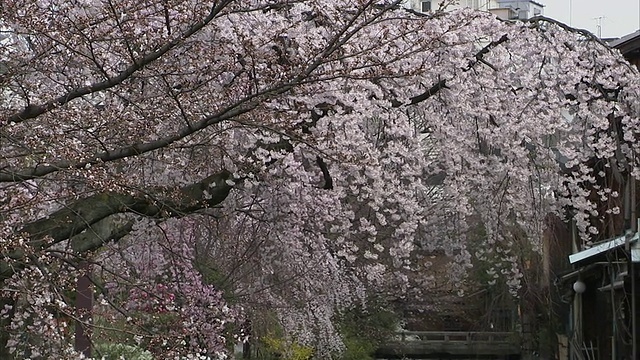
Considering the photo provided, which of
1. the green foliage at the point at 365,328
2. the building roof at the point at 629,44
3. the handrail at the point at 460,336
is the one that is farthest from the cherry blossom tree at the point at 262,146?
the handrail at the point at 460,336

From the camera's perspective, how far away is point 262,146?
8.98 m

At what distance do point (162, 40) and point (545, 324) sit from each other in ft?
68.3

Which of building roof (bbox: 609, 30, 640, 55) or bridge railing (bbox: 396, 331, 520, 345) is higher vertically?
building roof (bbox: 609, 30, 640, 55)

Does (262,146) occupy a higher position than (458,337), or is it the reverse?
(458,337)

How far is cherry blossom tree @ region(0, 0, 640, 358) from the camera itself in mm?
6664

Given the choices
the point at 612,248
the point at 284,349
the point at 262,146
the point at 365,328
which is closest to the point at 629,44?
the point at 612,248

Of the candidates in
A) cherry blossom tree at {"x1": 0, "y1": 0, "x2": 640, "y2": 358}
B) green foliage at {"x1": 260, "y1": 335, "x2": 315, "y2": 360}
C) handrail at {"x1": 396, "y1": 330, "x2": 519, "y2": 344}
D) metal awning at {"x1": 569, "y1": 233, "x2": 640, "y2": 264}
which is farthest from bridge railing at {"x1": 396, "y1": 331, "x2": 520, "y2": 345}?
cherry blossom tree at {"x1": 0, "y1": 0, "x2": 640, "y2": 358}

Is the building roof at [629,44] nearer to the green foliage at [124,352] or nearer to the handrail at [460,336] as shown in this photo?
the green foliage at [124,352]

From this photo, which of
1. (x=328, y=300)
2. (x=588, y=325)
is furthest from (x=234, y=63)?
(x=588, y=325)

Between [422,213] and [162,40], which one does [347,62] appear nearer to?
[162,40]

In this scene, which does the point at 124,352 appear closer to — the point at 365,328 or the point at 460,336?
the point at 365,328

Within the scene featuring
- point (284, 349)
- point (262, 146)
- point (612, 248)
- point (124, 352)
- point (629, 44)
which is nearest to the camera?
point (262, 146)

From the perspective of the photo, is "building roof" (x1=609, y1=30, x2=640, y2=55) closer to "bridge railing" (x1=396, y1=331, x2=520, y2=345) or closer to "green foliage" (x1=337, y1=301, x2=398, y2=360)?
"green foliage" (x1=337, y1=301, x2=398, y2=360)

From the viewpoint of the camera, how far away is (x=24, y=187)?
720 centimetres
